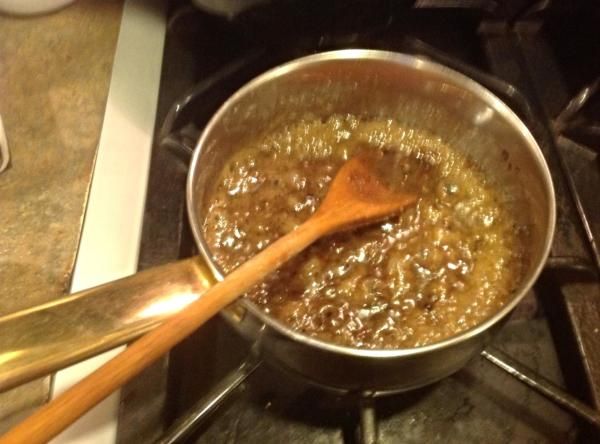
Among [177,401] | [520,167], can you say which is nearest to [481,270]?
[520,167]

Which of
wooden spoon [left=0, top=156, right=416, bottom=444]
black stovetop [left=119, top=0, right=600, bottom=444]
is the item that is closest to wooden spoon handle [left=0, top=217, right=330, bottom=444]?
wooden spoon [left=0, top=156, right=416, bottom=444]

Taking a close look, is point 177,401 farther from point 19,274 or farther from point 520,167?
point 520,167

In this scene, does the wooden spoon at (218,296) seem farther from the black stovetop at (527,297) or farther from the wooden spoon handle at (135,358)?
the black stovetop at (527,297)

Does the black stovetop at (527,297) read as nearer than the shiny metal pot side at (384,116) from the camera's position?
No

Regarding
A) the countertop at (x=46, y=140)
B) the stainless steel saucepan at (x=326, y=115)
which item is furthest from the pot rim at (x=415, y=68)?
the countertop at (x=46, y=140)

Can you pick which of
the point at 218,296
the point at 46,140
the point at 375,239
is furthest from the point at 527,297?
the point at 46,140

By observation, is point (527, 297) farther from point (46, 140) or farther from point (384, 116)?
point (46, 140)

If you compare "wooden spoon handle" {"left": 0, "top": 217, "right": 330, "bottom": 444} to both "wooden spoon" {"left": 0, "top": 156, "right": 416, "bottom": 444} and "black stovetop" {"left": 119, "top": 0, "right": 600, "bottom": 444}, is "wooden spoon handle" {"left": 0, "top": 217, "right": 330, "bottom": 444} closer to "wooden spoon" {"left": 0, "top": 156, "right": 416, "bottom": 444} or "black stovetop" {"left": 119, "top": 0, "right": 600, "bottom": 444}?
"wooden spoon" {"left": 0, "top": 156, "right": 416, "bottom": 444}
